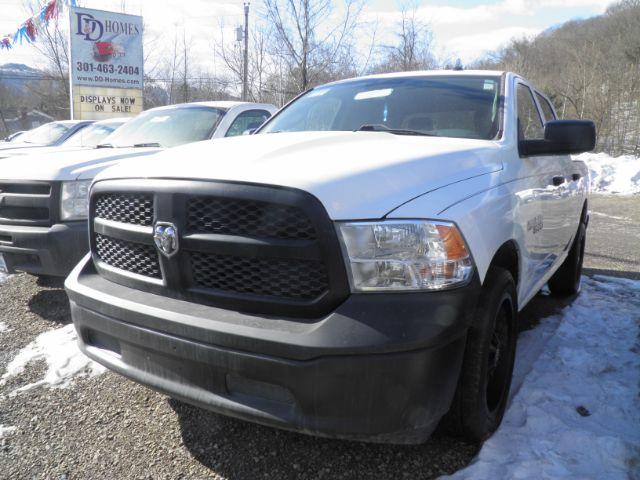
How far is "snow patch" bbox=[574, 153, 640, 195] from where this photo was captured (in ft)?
42.4

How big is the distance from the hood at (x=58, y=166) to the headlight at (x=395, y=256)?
288cm

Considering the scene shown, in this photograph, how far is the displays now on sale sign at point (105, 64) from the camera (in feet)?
41.7

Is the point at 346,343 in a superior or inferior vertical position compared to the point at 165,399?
superior

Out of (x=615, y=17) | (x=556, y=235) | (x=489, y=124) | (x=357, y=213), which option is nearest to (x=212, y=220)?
(x=357, y=213)

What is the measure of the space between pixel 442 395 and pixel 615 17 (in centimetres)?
4285

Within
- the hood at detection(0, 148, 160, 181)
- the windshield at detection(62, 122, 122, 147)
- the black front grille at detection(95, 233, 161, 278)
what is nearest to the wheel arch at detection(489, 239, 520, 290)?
the black front grille at detection(95, 233, 161, 278)

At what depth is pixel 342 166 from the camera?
199 cm

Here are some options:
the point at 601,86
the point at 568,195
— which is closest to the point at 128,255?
the point at 568,195

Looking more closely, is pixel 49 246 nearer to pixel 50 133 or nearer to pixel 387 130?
pixel 387 130

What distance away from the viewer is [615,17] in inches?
1430

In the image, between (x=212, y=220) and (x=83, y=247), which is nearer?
(x=212, y=220)

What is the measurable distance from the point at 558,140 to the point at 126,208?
88.4 inches

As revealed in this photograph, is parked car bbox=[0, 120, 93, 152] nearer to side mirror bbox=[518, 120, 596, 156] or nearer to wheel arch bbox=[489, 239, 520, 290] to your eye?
side mirror bbox=[518, 120, 596, 156]

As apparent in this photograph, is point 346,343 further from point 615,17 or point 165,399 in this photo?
point 615,17
